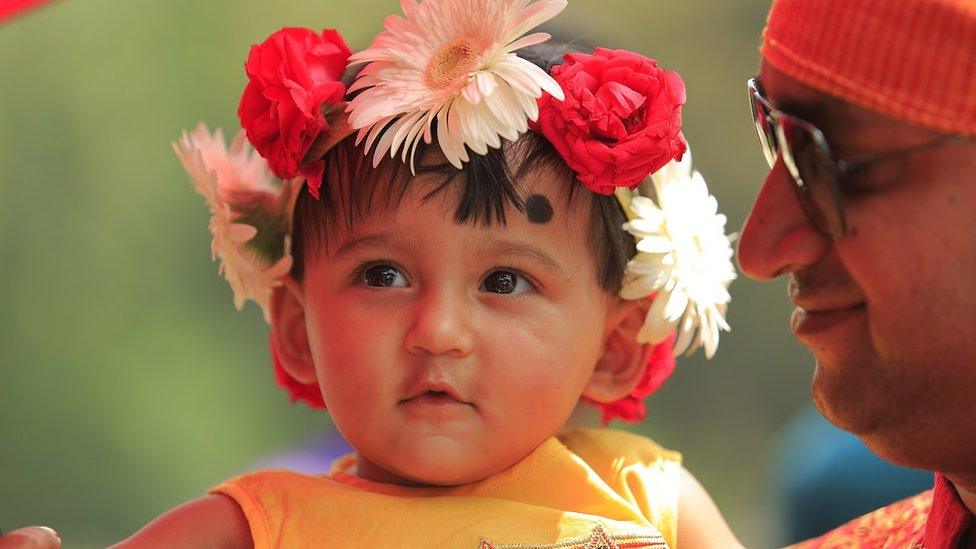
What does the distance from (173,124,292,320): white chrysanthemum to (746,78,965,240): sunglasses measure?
1.23m

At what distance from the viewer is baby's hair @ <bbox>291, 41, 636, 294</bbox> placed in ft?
8.40

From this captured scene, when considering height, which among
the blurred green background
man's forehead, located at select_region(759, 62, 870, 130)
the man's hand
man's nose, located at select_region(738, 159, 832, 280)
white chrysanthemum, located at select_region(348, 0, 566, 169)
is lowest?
the blurred green background

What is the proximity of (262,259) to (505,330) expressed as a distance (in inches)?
27.4

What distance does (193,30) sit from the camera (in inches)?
285

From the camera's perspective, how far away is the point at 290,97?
2.61m

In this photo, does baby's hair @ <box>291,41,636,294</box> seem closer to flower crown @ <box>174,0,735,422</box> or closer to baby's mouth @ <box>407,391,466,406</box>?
flower crown @ <box>174,0,735,422</box>

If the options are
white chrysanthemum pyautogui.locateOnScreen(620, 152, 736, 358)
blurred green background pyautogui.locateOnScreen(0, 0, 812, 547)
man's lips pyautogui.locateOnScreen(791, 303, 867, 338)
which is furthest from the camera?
blurred green background pyautogui.locateOnScreen(0, 0, 812, 547)

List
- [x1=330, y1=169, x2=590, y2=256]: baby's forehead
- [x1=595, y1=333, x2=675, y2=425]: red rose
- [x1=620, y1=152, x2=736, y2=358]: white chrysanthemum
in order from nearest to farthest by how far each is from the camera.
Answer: [x1=330, y1=169, x2=590, y2=256]: baby's forehead
[x1=620, y1=152, x2=736, y2=358]: white chrysanthemum
[x1=595, y1=333, x2=675, y2=425]: red rose

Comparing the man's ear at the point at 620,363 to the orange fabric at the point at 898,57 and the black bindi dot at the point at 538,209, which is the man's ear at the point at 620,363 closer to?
the black bindi dot at the point at 538,209

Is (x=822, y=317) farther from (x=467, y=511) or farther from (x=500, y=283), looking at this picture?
(x=467, y=511)

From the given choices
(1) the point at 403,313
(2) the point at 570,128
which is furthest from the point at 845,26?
(1) the point at 403,313

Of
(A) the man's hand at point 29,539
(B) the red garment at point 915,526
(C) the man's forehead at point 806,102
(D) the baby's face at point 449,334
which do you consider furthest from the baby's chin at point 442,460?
(C) the man's forehead at point 806,102

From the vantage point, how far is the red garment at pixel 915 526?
89.9 inches

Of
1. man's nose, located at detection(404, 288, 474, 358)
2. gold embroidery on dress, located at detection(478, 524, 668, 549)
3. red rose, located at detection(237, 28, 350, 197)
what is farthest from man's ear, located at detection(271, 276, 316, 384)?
gold embroidery on dress, located at detection(478, 524, 668, 549)
